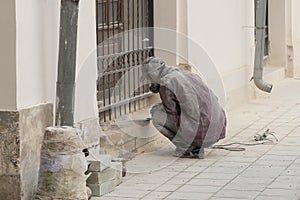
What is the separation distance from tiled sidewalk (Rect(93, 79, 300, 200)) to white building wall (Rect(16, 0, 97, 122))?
889 millimetres

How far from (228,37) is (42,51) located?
5745mm

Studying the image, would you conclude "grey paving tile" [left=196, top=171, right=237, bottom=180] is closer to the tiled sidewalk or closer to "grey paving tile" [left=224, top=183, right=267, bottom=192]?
the tiled sidewalk

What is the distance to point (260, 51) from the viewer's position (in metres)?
13.4

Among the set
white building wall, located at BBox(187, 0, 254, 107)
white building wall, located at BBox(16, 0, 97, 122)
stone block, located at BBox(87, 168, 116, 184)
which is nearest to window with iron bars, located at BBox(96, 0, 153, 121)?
white building wall, located at BBox(187, 0, 254, 107)

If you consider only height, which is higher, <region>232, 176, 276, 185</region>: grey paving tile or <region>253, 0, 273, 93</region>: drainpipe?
<region>253, 0, 273, 93</region>: drainpipe

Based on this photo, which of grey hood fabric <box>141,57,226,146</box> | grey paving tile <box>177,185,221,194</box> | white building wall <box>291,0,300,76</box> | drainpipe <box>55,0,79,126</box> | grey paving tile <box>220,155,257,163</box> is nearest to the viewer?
drainpipe <box>55,0,79,126</box>

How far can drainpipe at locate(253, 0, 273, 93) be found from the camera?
13.2m

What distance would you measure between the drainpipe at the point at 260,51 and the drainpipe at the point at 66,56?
6.44 meters

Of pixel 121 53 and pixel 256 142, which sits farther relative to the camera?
pixel 256 142

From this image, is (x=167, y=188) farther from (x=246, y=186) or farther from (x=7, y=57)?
(x=7, y=57)

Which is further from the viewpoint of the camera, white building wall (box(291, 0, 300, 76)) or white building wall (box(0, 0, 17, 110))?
white building wall (box(291, 0, 300, 76))

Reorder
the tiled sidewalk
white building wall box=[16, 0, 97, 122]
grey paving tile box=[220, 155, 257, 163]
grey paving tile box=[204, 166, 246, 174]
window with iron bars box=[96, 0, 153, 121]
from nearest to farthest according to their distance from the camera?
white building wall box=[16, 0, 97, 122], the tiled sidewalk, grey paving tile box=[204, 166, 246, 174], grey paving tile box=[220, 155, 257, 163], window with iron bars box=[96, 0, 153, 121]

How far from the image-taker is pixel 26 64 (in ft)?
22.6

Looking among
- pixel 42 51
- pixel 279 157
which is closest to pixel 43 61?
pixel 42 51
